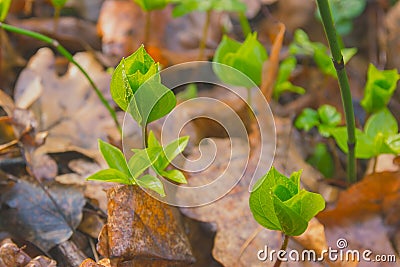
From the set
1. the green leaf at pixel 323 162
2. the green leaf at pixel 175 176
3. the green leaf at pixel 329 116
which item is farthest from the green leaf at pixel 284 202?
the green leaf at pixel 323 162

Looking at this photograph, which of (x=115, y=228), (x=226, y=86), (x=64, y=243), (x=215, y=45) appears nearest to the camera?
(x=115, y=228)

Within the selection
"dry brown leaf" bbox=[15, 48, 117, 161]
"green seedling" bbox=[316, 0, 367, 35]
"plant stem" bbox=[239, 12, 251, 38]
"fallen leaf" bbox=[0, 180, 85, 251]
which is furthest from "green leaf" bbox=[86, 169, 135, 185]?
"green seedling" bbox=[316, 0, 367, 35]

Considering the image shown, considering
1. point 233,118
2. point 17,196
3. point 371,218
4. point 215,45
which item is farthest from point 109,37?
point 371,218

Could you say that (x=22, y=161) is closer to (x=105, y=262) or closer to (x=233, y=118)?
(x=105, y=262)

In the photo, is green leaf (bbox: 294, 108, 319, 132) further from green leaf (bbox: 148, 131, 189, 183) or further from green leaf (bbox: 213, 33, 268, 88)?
green leaf (bbox: 148, 131, 189, 183)

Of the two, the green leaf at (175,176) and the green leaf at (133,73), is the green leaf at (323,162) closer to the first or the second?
the green leaf at (175,176)

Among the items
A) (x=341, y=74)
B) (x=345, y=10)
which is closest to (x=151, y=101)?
(x=341, y=74)
